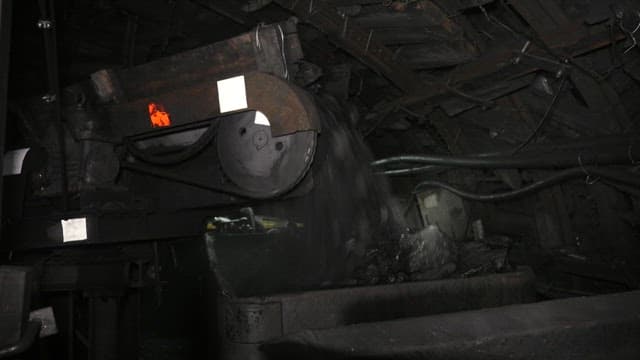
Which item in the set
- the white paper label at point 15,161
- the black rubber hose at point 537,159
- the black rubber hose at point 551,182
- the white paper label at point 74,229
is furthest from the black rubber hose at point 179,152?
the black rubber hose at point 551,182

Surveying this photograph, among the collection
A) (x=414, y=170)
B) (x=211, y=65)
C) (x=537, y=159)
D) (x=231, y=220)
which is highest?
(x=211, y=65)

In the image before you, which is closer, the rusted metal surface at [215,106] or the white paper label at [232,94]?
the rusted metal surface at [215,106]

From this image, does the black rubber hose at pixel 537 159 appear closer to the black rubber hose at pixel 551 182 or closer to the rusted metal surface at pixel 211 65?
the black rubber hose at pixel 551 182

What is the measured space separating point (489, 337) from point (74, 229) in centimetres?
300

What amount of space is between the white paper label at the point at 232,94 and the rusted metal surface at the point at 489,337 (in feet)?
5.27

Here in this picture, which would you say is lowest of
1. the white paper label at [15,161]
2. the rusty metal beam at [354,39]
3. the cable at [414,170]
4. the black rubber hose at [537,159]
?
the black rubber hose at [537,159]

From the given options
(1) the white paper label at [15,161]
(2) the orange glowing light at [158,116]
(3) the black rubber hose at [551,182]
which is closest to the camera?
(2) the orange glowing light at [158,116]

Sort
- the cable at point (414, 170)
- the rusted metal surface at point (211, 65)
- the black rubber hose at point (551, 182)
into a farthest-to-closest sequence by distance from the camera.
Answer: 1. the cable at point (414, 170)
2. the black rubber hose at point (551, 182)
3. the rusted metal surface at point (211, 65)

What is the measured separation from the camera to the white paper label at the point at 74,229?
3398 millimetres

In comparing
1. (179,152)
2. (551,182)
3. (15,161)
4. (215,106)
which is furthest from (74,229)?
(551,182)

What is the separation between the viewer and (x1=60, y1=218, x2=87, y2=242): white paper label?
340 centimetres

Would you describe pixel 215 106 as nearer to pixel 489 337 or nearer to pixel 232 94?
pixel 232 94

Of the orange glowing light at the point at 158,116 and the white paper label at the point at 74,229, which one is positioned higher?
the orange glowing light at the point at 158,116

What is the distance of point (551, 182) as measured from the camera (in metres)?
4.81
